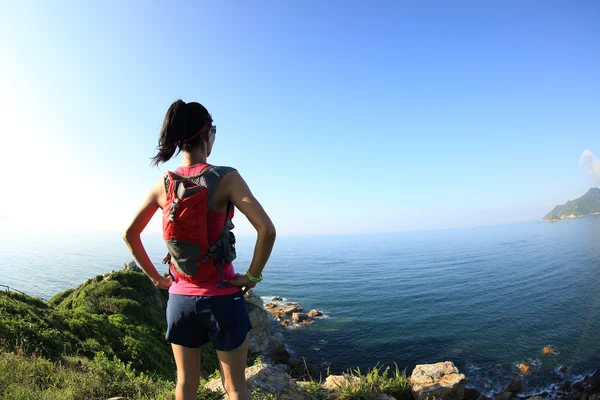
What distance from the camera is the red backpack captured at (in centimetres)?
233

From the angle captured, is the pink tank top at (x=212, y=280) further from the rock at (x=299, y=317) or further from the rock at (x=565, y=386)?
the rock at (x=299, y=317)

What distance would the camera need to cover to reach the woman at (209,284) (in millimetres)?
2311

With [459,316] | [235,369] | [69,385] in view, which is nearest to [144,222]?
[235,369]

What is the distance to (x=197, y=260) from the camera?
2.37 meters

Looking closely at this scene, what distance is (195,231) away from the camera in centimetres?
236

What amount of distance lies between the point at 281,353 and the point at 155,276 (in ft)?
111

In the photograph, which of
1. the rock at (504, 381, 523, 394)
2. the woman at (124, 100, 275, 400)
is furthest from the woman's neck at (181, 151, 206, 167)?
the rock at (504, 381, 523, 394)

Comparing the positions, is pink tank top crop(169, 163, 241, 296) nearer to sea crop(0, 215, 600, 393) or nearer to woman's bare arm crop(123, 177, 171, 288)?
woman's bare arm crop(123, 177, 171, 288)

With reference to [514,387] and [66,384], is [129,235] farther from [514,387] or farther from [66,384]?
[514,387]

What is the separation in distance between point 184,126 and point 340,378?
6.06m

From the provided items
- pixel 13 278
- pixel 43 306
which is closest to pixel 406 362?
pixel 43 306

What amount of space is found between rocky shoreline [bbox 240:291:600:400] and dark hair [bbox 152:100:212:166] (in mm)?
3658

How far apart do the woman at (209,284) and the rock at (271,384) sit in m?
2.12

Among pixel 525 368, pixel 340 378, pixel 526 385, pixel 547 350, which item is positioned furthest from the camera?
pixel 547 350
